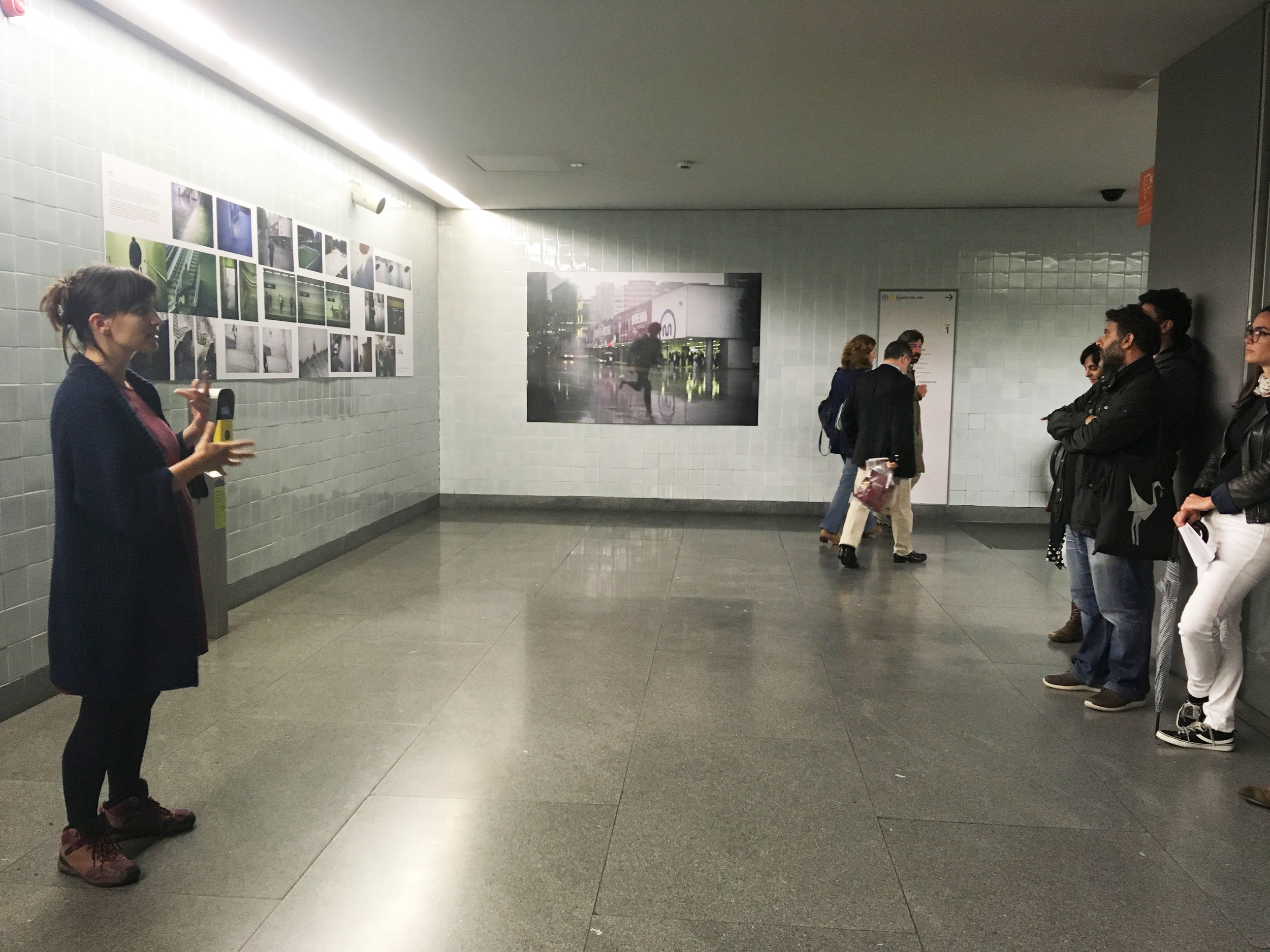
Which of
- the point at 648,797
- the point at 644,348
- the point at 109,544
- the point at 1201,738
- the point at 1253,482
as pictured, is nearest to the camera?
the point at 109,544

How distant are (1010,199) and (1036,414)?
2129 mm

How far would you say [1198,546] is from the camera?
3.40 m

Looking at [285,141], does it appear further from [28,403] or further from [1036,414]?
[1036,414]

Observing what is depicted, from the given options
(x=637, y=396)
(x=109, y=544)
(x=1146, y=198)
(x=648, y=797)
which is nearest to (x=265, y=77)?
(x=109, y=544)

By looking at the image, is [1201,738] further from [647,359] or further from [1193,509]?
[647,359]

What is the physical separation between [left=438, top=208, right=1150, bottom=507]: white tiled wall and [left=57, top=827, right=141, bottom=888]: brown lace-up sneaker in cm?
701

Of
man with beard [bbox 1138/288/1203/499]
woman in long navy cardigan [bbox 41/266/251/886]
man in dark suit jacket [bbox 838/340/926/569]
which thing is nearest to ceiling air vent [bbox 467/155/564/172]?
→ man in dark suit jacket [bbox 838/340/926/569]

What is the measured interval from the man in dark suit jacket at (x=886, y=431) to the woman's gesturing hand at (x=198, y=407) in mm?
4903

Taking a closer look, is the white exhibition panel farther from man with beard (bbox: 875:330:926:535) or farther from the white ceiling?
the white ceiling

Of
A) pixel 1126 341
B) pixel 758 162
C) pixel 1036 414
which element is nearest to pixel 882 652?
pixel 1126 341

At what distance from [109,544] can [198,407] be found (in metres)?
0.45

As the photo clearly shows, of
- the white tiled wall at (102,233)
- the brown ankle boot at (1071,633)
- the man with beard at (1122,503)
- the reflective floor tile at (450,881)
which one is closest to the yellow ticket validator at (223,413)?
the white tiled wall at (102,233)

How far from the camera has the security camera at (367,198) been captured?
275 inches

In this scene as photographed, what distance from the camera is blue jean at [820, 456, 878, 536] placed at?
284 inches
